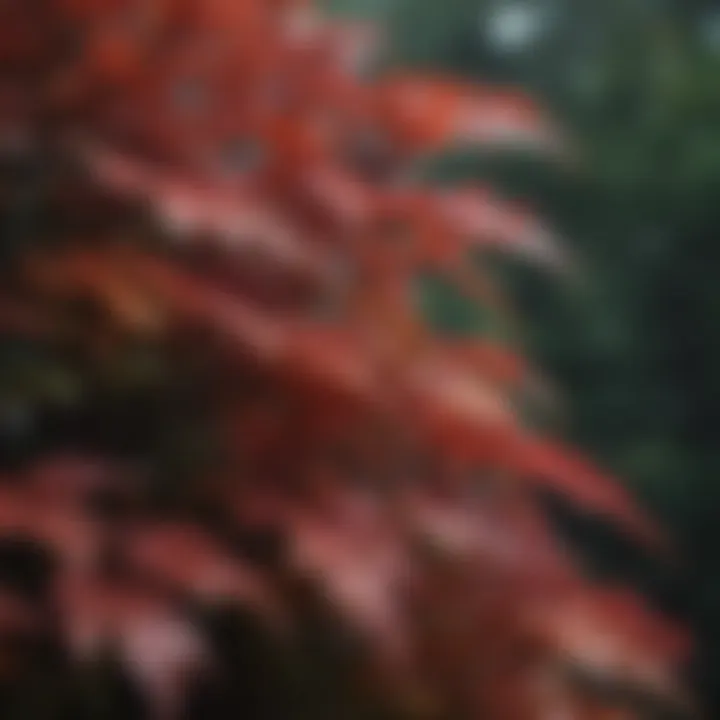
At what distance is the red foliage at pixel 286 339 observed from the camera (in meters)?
0.72

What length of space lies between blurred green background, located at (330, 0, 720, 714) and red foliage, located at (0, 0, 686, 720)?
0.47 meters

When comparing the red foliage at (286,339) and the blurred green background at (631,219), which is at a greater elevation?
the blurred green background at (631,219)

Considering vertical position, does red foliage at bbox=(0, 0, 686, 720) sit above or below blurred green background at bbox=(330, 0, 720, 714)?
below

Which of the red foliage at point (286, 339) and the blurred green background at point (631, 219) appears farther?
the blurred green background at point (631, 219)

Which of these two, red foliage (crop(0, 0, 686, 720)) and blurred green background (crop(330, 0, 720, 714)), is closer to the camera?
red foliage (crop(0, 0, 686, 720))

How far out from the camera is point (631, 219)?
4.44 feet

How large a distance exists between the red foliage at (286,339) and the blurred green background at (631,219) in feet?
1.53

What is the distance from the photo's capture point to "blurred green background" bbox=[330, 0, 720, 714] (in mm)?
1320

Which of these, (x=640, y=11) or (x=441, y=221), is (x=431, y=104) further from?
(x=640, y=11)

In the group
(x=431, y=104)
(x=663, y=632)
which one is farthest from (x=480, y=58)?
(x=663, y=632)

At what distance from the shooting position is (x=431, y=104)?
831 mm

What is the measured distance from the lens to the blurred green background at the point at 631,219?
132 centimetres

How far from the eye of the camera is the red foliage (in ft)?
2.35

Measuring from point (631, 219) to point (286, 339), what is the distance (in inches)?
27.5
